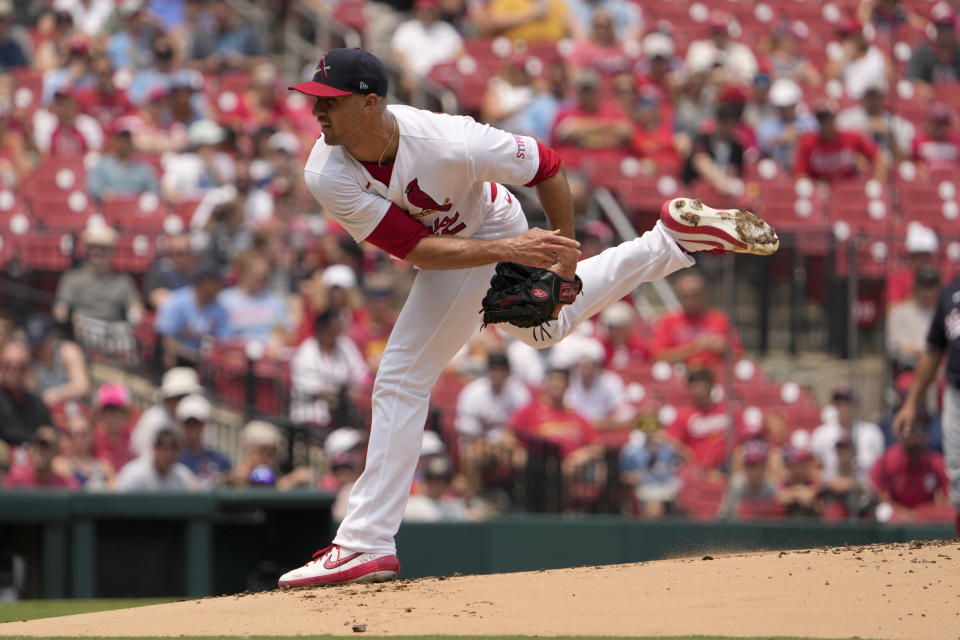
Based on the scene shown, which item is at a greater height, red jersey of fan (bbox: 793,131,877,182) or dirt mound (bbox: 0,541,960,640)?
red jersey of fan (bbox: 793,131,877,182)

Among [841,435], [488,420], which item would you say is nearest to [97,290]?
[488,420]

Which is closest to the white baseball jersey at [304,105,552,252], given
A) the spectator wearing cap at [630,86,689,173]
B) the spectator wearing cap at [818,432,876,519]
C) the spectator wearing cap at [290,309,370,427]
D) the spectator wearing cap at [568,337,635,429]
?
the spectator wearing cap at [818,432,876,519]

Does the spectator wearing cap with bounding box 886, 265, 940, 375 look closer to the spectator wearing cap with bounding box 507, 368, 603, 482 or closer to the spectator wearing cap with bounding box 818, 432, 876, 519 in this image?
the spectator wearing cap with bounding box 818, 432, 876, 519

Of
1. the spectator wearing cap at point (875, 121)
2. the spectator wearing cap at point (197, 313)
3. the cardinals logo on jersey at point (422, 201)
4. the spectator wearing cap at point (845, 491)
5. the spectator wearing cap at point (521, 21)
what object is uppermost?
the spectator wearing cap at point (521, 21)

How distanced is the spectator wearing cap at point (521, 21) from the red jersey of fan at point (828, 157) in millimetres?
3742

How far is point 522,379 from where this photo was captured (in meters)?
11.5

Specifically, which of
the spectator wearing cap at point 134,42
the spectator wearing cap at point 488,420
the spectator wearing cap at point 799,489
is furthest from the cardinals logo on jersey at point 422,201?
the spectator wearing cap at point 134,42

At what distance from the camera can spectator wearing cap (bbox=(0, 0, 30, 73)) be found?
15.6m

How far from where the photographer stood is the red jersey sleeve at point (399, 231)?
18.9 feet

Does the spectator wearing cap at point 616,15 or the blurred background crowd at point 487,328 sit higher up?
the spectator wearing cap at point 616,15

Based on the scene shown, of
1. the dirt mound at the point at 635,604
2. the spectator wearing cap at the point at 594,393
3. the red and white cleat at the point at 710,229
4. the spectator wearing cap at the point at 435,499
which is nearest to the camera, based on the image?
the dirt mound at the point at 635,604

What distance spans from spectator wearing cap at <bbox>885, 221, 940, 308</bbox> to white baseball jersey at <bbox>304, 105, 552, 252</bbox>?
18.2 feet

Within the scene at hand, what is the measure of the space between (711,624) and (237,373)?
6527 millimetres

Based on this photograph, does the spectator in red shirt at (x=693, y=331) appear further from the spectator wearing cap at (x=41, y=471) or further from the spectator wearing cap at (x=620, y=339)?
the spectator wearing cap at (x=41, y=471)
